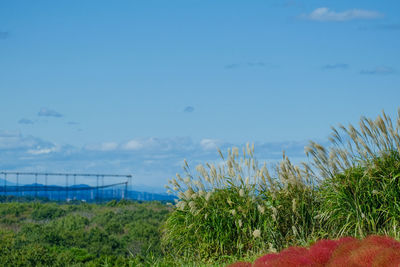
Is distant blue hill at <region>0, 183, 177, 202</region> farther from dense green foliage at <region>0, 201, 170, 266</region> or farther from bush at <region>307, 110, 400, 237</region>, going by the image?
bush at <region>307, 110, 400, 237</region>

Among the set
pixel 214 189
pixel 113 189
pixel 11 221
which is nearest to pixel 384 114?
pixel 214 189

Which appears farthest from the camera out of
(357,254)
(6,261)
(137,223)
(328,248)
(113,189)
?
(113,189)

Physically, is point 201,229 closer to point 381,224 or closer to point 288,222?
point 288,222

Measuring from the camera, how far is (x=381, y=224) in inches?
302

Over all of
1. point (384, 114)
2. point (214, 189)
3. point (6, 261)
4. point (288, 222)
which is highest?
point (384, 114)

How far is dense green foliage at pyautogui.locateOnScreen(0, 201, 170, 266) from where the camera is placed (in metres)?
9.84

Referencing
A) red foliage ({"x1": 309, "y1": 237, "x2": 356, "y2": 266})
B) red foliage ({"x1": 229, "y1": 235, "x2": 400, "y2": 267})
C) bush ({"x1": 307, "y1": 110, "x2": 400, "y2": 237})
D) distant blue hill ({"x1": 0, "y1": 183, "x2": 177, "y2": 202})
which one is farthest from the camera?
distant blue hill ({"x1": 0, "y1": 183, "x2": 177, "y2": 202})

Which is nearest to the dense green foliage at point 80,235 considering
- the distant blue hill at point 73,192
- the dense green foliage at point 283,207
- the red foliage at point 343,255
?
the dense green foliage at point 283,207

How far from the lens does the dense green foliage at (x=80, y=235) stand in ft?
32.3

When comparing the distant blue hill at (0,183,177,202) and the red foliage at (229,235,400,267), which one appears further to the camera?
the distant blue hill at (0,183,177,202)

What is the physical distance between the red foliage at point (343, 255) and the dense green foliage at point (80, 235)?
4168 mm

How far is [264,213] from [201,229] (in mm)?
1095

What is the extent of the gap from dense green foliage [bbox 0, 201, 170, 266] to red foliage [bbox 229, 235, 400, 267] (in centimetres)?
417

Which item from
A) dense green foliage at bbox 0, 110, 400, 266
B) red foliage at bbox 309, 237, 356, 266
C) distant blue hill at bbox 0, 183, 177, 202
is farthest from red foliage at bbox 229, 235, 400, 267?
distant blue hill at bbox 0, 183, 177, 202
